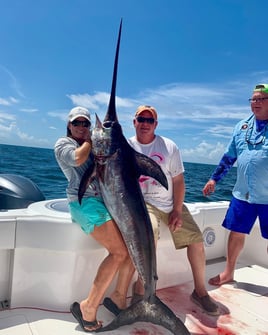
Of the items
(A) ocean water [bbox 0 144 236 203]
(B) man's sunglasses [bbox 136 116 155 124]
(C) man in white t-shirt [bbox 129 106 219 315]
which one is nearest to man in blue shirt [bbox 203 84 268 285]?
(C) man in white t-shirt [bbox 129 106 219 315]

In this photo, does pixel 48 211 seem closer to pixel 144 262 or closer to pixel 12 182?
pixel 144 262

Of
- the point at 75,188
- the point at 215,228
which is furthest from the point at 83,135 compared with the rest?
the point at 215,228

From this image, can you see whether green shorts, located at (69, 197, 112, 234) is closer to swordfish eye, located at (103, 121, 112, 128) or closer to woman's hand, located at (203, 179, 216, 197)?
swordfish eye, located at (103, 121, 112, 128)

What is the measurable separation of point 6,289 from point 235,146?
2.24 meters

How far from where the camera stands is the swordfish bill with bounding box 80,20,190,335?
189 cm

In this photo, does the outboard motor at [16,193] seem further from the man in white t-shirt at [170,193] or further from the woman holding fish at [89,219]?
the man in white t-shirt at [170,193]

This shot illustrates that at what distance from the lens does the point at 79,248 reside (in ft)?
6.97

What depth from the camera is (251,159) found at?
2.64m

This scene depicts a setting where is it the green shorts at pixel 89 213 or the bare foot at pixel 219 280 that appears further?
the bare foot at pixel 219 280

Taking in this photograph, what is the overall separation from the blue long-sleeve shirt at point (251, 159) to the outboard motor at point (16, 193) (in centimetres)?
220

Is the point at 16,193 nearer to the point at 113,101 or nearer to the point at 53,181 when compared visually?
the point at 113,101

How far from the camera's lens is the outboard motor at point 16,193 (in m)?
A: 3.43

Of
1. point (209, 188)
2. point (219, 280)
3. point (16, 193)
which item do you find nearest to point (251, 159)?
point (209, 188)

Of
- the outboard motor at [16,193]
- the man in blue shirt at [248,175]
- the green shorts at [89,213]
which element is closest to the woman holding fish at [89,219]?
the green shorts at [89,213]
